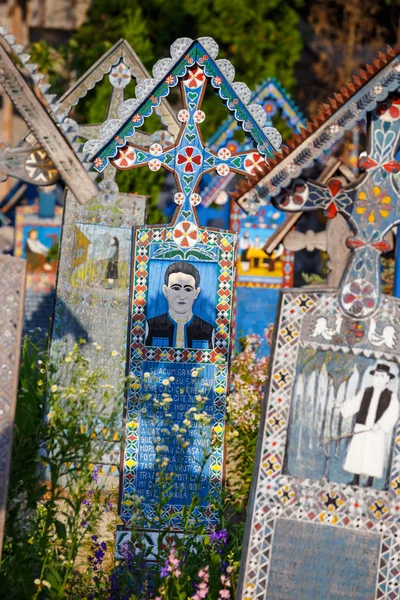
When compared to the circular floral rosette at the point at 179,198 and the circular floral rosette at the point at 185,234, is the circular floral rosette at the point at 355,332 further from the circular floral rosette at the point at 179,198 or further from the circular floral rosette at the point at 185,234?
the circular floral rosette at the point at 179,198

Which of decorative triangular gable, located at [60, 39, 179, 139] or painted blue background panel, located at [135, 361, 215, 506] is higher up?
decorative triangular gable, located at [60, 39, 179, 139]

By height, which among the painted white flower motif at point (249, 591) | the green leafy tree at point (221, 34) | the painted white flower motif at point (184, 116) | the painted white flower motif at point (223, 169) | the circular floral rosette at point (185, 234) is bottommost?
the painted white flower motif at point (249, 591)

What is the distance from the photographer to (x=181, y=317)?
6996 mm

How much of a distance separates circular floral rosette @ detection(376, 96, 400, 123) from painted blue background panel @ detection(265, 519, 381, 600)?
1967 millimetres

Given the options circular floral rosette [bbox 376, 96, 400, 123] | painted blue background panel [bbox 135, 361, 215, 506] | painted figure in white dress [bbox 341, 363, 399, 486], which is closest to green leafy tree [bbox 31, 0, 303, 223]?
painted blue background panel [bbox 135, 361, 215, 506]

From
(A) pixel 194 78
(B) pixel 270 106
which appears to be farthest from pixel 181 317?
(B) pixel 270 106

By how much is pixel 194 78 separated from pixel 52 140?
1982 mm

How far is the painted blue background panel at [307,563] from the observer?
5.18 metres

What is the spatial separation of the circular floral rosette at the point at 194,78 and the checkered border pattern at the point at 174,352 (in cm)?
95

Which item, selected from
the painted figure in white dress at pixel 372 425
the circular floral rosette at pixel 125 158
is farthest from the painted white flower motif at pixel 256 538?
the circular floral rosette at pixel 125 158

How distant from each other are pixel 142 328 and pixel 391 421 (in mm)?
2149

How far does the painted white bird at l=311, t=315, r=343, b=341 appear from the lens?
5.22 meters

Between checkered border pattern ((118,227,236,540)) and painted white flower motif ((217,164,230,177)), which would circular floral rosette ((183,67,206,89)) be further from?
checkered border pattern ((118,227,236,540))

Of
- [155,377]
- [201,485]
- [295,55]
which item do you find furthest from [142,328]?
[295,55]
